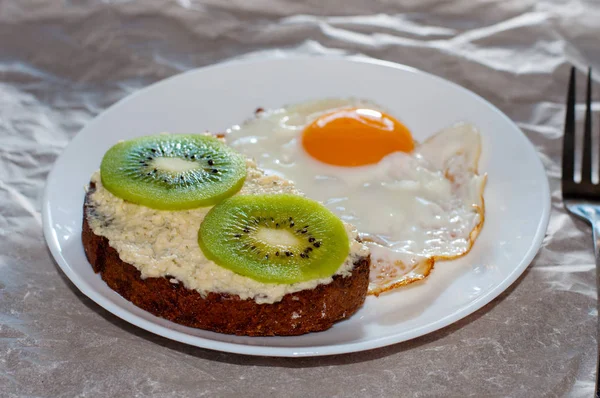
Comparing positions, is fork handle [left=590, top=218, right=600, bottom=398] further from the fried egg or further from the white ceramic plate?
the fried egg

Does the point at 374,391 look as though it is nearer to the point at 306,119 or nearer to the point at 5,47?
the point at 306,119

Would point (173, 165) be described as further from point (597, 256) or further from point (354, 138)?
point (597, 256)

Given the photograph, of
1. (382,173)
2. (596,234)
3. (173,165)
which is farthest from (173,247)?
(596,234)

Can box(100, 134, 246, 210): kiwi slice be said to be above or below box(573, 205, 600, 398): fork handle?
above

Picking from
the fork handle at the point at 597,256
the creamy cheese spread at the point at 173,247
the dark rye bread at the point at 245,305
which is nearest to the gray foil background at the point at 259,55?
the fork handle at the point at 597,256

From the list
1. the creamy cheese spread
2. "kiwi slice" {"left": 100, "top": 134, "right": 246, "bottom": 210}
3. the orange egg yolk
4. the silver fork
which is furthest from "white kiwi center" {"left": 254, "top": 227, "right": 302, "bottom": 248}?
the silver fork

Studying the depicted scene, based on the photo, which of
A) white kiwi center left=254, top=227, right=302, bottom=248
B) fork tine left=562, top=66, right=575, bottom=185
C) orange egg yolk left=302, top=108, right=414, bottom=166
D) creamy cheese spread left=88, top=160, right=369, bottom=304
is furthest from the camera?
fork tine left=562, top=66, right=575, bottom=185

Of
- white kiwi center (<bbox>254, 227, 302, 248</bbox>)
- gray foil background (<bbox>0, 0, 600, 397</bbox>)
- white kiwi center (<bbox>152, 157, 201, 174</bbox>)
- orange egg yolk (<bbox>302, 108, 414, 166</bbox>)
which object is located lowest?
gray foil background (<bbox>0, 0, 600, 397</bbox>)

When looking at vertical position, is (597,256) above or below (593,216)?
above
